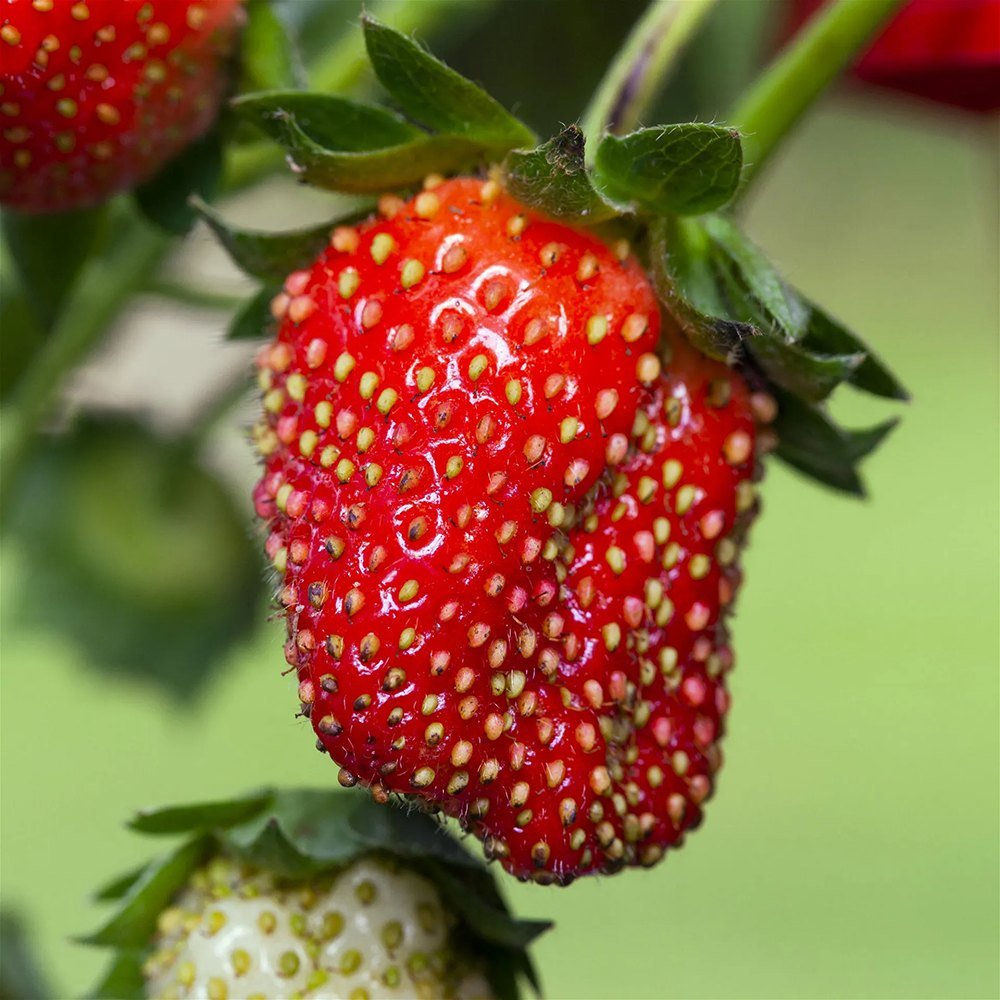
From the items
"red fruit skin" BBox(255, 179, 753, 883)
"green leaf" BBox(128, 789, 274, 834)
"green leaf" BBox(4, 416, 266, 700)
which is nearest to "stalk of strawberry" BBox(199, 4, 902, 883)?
"red fruit skin" BBox(255, 179, 753, 883)

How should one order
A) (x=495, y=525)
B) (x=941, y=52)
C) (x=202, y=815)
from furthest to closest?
(x=941, y=52) < (x=202, y=815) < (x=495, y=525)

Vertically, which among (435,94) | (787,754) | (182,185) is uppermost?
(435,94)

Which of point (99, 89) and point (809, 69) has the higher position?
point (809, 69)

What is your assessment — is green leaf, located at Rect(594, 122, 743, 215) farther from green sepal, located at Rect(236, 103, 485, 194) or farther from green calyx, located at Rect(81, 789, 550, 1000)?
green calyx, located at Rect(81, 789, 550, 1000)

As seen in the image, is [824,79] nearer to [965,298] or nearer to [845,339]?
[845,339]

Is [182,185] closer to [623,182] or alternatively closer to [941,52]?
[623,182]

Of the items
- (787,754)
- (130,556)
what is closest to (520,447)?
(130,556)
